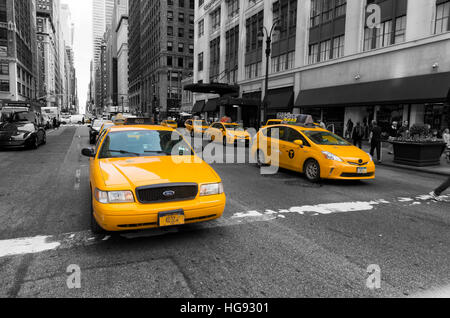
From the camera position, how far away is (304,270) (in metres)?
3.62


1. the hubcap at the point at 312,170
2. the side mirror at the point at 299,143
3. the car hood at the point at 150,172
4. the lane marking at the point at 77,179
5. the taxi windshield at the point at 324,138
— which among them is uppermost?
the taxi windshield at the point at 324,138

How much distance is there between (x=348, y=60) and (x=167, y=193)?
2257cm

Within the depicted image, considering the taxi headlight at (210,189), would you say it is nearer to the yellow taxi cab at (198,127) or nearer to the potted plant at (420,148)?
the potted plant at (420,148)

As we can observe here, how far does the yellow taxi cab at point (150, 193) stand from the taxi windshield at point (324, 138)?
513 cm

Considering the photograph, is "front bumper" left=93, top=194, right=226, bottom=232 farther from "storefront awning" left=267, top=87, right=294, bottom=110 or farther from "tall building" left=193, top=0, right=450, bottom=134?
"storefront awning" left=267, top=87, right=294, bottom=110

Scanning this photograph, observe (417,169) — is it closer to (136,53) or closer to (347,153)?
(347,153)

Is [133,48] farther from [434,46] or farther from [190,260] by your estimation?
[190,260]

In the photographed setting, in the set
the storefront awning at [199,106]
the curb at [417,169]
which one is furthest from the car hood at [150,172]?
the storefront awning at [199,106]

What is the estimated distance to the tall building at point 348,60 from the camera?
1820 centimetres

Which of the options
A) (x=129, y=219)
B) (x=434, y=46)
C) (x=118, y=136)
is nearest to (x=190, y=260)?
(x=129, y=219)

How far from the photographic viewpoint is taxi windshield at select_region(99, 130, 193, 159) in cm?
543

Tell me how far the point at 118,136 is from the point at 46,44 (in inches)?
6200

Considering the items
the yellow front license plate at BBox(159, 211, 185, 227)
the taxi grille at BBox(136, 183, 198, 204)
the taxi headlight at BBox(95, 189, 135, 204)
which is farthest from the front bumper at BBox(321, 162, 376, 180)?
the taxi headlight at BBox(95, 189, 135, 204)

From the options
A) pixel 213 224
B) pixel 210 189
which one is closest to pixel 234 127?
pixel 213 224
